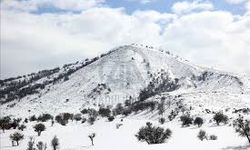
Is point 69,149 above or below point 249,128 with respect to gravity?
below

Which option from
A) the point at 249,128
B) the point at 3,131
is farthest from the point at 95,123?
the point at 249,128

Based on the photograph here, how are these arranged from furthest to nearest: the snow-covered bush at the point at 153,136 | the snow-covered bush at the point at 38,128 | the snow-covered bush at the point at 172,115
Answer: the snow-covered bush at the point at 172,115
the snow-covered bush at the point at 38,128
the snow-covered bush at the point at 153,136

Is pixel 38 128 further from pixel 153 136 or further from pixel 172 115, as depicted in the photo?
pixel 153 136

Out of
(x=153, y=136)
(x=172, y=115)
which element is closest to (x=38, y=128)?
(x=172, y=115)

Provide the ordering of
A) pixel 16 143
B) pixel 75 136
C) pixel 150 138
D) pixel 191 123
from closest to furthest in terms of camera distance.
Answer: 1. pixel 150 138
2. pixel 16 143
3. pixel 75 136
4. pixel 191 123

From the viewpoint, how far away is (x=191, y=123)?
14162 cm

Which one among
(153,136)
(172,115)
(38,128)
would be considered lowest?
(38,128)

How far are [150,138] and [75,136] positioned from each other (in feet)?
165

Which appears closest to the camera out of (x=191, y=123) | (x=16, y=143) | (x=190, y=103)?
(x=16, y=143)

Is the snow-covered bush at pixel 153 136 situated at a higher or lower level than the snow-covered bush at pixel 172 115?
higher

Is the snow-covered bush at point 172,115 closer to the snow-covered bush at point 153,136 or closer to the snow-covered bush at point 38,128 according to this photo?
the snow-covered bush at point 38,128

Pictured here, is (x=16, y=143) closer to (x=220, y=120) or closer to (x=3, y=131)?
(x=3, y=131)

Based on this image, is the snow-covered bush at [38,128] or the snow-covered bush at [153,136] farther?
the snow-covered bush at [38,128]

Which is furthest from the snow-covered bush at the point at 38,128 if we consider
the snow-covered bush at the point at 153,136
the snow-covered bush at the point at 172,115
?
the snow-covered bush at the point at 153,136
